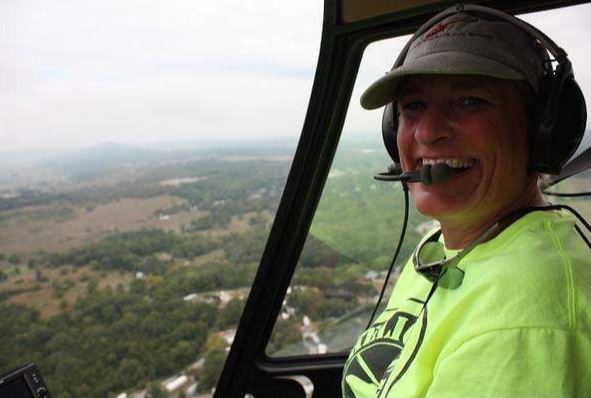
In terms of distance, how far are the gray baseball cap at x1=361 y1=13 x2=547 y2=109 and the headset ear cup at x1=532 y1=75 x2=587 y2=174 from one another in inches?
2.2

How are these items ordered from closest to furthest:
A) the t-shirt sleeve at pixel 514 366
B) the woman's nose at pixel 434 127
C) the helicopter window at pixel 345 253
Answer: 1. the t-shirt sleeve at pixel 514 366
2. the woman's nose at pixel 434 127
3. the helicopter window at pixel 345 253

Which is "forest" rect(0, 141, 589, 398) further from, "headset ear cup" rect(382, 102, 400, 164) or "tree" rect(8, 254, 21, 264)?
"headset ear cup" rect(382, 102, 400, 164)

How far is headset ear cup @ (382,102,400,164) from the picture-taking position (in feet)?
3.70

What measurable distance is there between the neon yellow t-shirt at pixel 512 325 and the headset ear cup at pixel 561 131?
0.29 feet

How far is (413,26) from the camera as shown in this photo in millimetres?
1428

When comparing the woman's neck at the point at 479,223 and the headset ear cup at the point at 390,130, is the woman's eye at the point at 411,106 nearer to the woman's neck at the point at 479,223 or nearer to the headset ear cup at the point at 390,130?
the headset ear cup at the point at 390,130

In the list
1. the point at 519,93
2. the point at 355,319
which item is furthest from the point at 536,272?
the point at 355,319

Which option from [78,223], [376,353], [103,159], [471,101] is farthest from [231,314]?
[471,101]

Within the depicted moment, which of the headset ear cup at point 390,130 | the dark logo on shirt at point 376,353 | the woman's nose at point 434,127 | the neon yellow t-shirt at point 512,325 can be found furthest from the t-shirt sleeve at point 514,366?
the headset ear cup at point 390,130

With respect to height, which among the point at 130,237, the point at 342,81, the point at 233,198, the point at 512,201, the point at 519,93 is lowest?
the point at 130,237

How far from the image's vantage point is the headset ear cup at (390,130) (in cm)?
113

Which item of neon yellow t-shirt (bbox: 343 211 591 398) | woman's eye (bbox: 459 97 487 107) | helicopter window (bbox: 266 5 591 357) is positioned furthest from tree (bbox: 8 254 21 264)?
woman's eye (bbox: 459 97 487 107)

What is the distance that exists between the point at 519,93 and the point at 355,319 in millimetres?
1258

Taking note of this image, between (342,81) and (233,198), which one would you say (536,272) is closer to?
(342,81)
